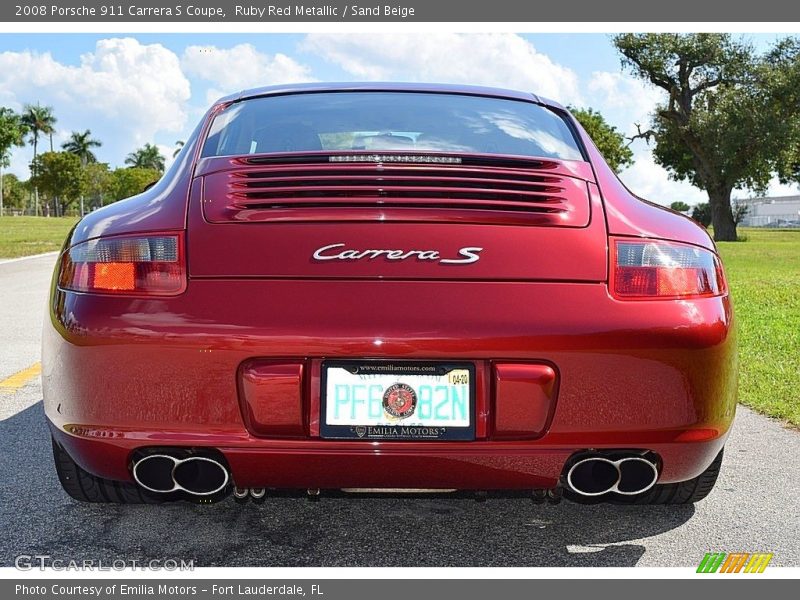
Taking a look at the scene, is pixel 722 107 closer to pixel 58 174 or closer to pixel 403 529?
pixel 403 529

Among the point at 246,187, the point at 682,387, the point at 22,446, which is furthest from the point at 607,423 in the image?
the point at 22,446

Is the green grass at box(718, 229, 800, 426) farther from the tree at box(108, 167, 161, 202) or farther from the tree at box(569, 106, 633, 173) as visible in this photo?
the tree at box(108, 167, 161, 202)

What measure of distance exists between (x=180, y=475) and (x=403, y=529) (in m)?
0.86

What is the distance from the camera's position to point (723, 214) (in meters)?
39.6

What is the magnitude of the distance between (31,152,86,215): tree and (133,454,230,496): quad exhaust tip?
276 ft

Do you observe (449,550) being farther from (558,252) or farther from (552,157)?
(552,157)

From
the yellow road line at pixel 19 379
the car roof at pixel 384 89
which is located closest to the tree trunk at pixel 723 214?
the yellow road line at pixel 19 379

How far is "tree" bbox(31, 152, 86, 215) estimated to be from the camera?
7988 centimetres

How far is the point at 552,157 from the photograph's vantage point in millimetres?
2863

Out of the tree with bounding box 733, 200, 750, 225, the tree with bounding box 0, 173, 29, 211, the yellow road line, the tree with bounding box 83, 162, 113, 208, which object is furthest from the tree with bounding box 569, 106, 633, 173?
the tree with bounding box 0, 173, 29, 211

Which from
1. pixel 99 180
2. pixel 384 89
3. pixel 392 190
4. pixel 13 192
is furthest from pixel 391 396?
pixel 13 192

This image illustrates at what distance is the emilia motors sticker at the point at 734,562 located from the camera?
2607mm

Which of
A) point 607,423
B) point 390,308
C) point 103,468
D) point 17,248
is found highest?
point 390,308

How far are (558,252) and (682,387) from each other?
501 mm
